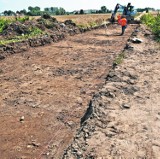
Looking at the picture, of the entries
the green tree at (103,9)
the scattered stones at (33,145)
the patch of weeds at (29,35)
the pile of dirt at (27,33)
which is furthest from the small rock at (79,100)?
the green tree at (103,9)

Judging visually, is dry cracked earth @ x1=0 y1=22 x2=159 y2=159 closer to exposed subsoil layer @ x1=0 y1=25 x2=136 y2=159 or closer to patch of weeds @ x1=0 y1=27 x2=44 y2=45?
exposed subsoil layer @ x1=0 y1=25 x2=136 y2=159

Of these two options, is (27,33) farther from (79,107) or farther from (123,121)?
(123,121)

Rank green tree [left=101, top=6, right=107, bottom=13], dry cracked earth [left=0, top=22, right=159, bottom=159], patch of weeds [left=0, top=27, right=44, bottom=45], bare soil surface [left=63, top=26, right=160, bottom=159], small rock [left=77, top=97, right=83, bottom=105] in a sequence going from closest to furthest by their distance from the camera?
bare soil surface [left=63, top=26, right=160, bottom=159]
dry cracked earth [left=0, top=22, right=159, bottom=159]
small rock [left=77, top=97, right=83, bottom=105]
patch of weeds [left=0, top=27, right=44, bottom=45]
green tree [left=101, top=6, right=107, bottom=13]

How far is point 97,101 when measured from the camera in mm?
6934

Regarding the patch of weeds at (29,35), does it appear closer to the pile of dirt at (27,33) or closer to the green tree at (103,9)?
the pile of dirt at (27,33)

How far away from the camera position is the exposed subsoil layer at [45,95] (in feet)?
20.2

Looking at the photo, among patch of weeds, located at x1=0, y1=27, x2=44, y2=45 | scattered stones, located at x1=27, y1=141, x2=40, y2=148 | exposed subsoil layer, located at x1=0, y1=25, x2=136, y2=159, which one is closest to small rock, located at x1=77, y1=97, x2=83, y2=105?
exposed subsoil layer, located at x1=0, y1=25, x2=136, y2=159

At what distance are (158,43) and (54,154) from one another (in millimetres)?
11825

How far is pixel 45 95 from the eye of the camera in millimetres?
8875

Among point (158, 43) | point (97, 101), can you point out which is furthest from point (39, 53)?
point (97, 101)

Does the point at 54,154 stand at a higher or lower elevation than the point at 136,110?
lower

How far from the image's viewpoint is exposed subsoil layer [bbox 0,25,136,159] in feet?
20.2

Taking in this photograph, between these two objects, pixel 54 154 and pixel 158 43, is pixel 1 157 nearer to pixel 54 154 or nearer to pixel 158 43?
pixel 54 154

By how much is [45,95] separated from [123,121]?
12.0 feet
